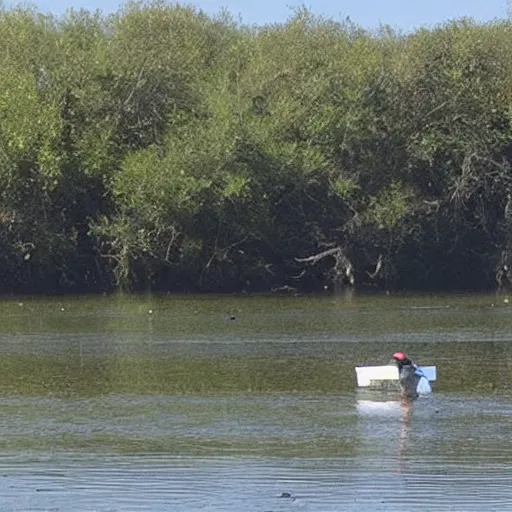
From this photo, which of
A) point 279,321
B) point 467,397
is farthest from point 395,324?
point 467,397

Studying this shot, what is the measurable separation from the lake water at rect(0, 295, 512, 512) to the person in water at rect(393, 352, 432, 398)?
231 mm

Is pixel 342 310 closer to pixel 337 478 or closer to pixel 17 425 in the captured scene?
pixel 17 425

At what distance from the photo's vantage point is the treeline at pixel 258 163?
4622 cm

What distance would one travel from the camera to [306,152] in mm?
46969

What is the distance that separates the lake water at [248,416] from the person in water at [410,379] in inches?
9.1

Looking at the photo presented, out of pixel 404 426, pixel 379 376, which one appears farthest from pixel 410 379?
pixel 404 426

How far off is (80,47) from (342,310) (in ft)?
50.2

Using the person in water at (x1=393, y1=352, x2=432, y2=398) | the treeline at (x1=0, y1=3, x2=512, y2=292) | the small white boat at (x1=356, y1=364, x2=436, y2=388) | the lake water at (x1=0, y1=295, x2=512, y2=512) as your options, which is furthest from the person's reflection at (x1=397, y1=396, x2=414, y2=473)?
the treeline at (x1=0, y1=3, x2=512, y2=292)

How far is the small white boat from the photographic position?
22547 millimetres

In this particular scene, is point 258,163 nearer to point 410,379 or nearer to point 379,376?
point 379,376

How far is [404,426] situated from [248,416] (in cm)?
208

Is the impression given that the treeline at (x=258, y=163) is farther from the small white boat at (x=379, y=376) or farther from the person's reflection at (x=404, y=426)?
the person's reflection at (x=404, y=426)

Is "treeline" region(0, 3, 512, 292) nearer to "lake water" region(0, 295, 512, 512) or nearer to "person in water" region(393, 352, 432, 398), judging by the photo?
"lake water" region(0, 295, 512, 512)

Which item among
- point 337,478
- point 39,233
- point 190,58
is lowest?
point 337,478
